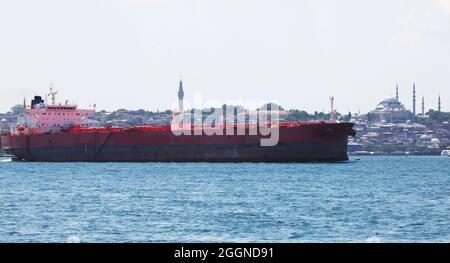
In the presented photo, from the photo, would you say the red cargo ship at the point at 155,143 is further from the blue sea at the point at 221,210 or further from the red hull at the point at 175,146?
the blue sea at the point at 221,210

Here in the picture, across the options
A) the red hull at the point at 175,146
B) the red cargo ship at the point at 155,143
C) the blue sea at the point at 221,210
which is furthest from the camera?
the red cargo ship at the point at 155,143

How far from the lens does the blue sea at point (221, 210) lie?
17.9 meters

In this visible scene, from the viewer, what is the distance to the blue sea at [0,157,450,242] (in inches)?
706

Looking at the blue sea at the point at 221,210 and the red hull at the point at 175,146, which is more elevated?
the red hull at the point at 175,146

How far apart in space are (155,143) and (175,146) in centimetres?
146

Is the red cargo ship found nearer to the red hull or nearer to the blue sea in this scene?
the red hull

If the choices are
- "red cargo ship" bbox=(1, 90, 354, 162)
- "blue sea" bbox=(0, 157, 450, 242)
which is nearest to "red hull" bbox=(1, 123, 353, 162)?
"red cargo ship" bbox=(1, 90, 354, 162)

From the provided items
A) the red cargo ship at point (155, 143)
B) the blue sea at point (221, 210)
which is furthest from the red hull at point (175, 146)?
the blue sea at point (221, 210)

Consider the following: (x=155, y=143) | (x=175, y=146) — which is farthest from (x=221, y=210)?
(x=155, y=143)

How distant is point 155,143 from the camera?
5822 centimetres

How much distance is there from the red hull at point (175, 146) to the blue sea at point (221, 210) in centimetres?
1385

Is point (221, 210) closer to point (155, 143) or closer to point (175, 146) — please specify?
point (175, 146)
